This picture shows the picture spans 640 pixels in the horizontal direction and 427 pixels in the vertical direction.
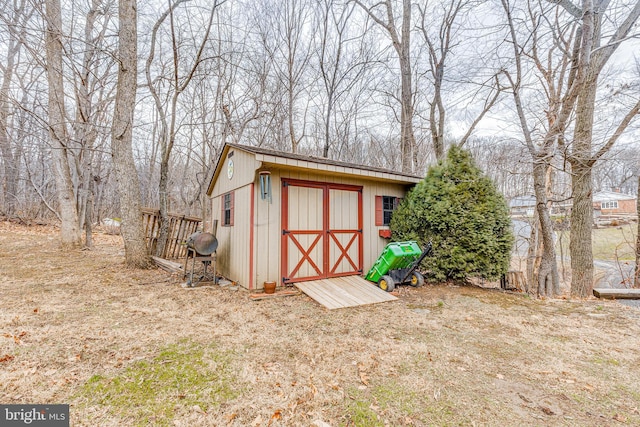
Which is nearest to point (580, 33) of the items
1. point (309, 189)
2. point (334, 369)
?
point (309, 189)

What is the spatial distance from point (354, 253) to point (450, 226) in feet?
6.65

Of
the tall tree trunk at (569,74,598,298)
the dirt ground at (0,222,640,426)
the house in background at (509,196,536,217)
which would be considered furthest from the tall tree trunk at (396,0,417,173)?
the dirt ground at (0,222,640,426)

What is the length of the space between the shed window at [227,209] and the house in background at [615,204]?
33458mm

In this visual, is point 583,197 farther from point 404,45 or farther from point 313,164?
point 404,45

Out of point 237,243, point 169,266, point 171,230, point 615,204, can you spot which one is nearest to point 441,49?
point 237,243

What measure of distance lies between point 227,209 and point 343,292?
127 inches

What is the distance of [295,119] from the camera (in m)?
12.5

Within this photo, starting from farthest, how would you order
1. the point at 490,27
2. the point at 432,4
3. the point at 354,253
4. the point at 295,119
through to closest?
1. the point at 295,119
2. the point at 432,4
3. the point at 490,27
4. the point at 354,253

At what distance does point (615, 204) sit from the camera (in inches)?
1188

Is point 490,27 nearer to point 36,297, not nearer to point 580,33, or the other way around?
point 580,33

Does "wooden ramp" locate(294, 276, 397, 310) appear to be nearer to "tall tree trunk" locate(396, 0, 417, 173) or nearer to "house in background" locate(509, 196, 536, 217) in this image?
"house in background" locate(509, 196, 536, 217)

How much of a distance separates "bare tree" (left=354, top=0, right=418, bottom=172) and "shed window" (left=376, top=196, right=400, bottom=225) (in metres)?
3.48

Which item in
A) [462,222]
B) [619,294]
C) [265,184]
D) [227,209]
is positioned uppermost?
[265,184]

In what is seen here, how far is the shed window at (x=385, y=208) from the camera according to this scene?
664 cm
